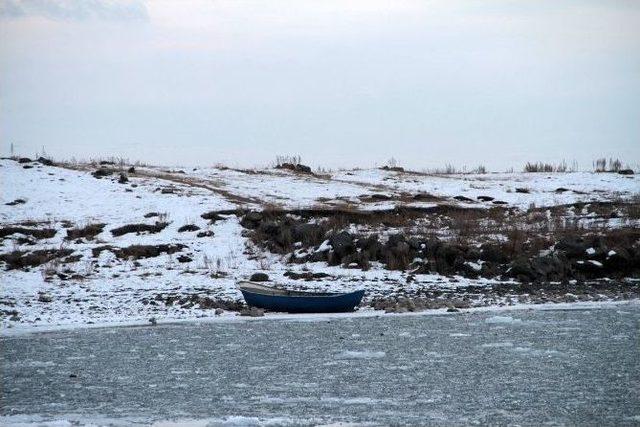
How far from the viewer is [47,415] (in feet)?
35.4

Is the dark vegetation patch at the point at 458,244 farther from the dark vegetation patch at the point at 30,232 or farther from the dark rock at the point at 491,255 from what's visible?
the dark vegetation patch at the point at 30,232

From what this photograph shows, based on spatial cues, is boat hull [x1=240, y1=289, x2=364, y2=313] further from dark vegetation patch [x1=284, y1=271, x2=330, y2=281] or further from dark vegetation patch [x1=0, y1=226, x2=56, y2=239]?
dark vegetation patch [x1=0, y1=226, x2=56, y2=239]

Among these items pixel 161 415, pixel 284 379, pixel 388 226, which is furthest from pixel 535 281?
pixel 161 415

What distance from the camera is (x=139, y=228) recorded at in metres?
30.8

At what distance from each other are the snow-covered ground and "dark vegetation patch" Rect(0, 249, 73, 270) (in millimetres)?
415

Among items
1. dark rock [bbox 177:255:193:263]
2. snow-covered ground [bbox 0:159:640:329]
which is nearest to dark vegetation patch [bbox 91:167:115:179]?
snow-covered ground [bbox 0:159:640:329]

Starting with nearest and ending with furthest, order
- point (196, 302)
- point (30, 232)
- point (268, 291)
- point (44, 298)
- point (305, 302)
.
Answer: point (305, 302) → point (268, 291) → point (196, 302) → point (44, 298) → point (30, 232)

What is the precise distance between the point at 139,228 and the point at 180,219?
65.3 inches

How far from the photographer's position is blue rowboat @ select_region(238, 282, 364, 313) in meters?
20.7

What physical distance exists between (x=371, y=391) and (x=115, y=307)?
1113cm

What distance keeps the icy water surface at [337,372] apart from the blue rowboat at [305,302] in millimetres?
1113

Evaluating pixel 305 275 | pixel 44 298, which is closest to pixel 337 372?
pixel 44 298

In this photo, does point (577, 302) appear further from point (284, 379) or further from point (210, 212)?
point (210, 212)

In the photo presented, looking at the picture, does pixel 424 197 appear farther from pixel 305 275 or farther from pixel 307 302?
pixel 307 302
